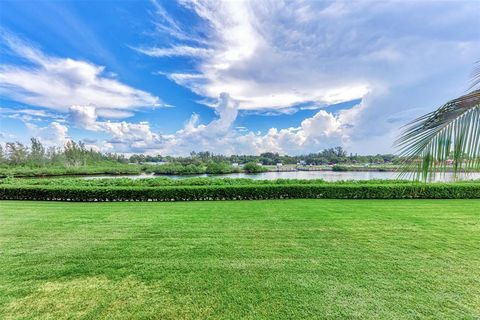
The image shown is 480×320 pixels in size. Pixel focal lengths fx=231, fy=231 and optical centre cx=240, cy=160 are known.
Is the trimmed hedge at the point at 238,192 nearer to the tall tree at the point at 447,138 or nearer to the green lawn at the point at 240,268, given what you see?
the green lawn at the point at 240,268

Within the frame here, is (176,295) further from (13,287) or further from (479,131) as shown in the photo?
(479,131)

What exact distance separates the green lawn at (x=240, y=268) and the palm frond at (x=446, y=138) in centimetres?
182

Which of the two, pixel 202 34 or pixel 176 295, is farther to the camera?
pixel 202 34

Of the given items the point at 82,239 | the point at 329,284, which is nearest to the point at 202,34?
the point at 82,239

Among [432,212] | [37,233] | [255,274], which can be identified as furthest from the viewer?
[432,212]

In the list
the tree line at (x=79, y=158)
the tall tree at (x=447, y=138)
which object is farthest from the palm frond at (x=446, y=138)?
the tree line at (x=79, y=158)

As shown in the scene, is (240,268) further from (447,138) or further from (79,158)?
(79,158)

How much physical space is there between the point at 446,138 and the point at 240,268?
3.10 m

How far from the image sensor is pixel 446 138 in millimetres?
1907

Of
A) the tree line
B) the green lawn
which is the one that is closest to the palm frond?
the green lawn

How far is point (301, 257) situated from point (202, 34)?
996 centimetres

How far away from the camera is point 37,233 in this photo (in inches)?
214

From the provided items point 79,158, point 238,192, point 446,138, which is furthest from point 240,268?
point 79,158

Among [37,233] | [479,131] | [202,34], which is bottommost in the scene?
[37,233]
